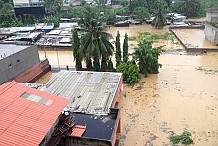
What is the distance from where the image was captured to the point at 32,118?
36.4 feet

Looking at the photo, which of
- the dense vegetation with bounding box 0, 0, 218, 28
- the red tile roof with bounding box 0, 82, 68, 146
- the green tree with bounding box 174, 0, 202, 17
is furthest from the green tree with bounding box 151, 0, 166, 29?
the red tile roof with bounding box 0, 82, 68, 146

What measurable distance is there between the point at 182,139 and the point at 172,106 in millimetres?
4859

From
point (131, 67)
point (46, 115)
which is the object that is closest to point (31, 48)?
point (131, 67)

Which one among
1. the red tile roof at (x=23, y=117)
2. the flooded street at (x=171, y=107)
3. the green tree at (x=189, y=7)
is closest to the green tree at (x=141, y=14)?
the green tree at (x=189, y=7)

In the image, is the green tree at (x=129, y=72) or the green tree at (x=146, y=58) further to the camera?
the green tree at (x=146, y=58)

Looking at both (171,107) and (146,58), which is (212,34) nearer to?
(146,58)

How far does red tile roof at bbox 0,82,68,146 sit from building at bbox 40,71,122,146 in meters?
1.93

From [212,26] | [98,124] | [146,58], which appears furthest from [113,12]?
[98,124]

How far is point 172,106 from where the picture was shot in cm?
2133

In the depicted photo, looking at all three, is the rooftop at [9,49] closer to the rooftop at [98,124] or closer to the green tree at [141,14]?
the rooftop at [98,124]

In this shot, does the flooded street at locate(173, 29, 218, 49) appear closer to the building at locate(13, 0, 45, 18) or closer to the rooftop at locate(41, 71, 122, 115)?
the rooftop at locate(41, 71, 122, 115)

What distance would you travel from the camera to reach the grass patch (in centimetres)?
1652

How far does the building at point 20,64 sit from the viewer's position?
24289 mm

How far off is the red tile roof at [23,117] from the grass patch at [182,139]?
833 centimetres
